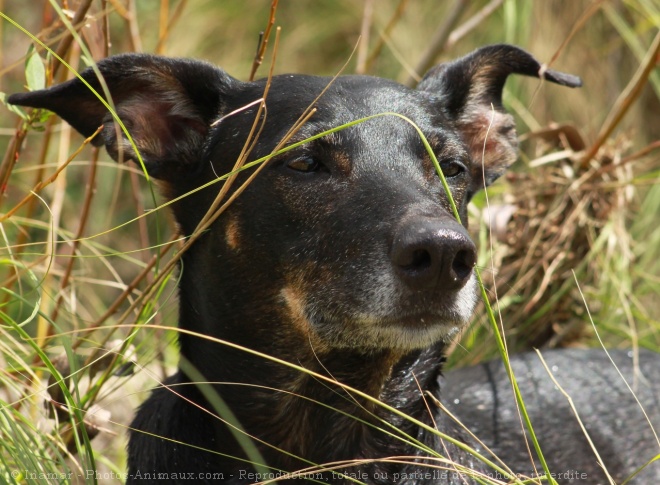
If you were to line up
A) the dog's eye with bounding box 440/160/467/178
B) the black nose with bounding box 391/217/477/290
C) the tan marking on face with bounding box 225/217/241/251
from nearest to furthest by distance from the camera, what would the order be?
the black nose with bounding box 391/217/477/290 < the tan marking on face with bounding box 225/217/241/251 < the dog's eye with bounding box 440/160/467/178

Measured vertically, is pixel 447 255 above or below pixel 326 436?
above

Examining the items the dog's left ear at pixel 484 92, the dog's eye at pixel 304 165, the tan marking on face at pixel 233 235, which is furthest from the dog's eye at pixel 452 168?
the tan marking on face at pixel 233 235

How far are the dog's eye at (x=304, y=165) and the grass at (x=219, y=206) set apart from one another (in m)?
0.47

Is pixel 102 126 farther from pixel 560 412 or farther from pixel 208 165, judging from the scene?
pixel 560 412

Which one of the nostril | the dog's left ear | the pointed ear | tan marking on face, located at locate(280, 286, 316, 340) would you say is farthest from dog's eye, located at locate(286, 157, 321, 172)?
the dog's left ear

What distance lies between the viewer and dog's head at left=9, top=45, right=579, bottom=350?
2.78 meters

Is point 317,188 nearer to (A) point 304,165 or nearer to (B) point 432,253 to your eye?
(A) point 304,165

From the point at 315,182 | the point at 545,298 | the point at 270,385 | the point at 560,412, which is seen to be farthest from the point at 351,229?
the point at 545,298

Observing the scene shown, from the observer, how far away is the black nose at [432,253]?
2.60 m

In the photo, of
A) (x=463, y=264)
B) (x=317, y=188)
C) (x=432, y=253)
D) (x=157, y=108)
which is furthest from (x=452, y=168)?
(x=157, y=108)

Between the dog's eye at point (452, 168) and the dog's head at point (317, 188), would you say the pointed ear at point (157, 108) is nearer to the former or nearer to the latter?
the dog's head at point (317, 188)

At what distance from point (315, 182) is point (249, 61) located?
4933 mm

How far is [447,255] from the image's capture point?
2623 millimetres

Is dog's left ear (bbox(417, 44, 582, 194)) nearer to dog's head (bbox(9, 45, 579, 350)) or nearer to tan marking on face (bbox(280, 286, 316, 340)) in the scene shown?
dog's head (bbox(9, 45, 579, 350))
